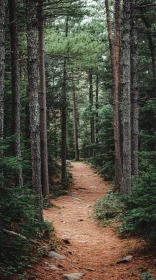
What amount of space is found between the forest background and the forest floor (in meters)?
0.48

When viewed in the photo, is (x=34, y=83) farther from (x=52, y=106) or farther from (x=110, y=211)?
(x=52, y=106)

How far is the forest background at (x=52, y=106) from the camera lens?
16.4 feet

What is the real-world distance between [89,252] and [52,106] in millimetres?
12157

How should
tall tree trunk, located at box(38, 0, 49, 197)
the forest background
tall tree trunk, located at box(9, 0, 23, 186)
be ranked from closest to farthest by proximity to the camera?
the forest background → tall tree trunk, located at box(9, 0, 23, 186) → tall tree trunk, located at box(38, 0, 49, 197)

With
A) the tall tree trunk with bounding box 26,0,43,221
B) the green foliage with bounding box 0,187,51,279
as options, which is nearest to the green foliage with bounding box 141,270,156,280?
the green foliage with bounding box 0,187,51,279

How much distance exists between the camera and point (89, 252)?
23.2 ft

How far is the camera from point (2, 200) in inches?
169

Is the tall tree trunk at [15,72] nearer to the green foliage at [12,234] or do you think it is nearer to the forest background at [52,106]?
the forest background at [52,106]

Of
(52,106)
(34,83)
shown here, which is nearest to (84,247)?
(34,83)

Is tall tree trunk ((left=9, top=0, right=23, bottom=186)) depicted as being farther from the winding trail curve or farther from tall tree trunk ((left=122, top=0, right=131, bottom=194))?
tall tree trunk ((left=122, top=0, right=131, bottom=194))

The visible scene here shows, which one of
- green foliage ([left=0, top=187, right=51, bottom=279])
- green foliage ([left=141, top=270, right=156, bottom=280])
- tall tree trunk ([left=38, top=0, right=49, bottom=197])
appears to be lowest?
green foliage ([left=141, top=270, right=156, bottom=280])

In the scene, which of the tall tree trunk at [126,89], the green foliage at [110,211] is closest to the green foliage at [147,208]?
the green foliage at [110,211]

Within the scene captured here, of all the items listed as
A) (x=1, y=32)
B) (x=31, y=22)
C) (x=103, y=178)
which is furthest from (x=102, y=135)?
(x=31, y=22)

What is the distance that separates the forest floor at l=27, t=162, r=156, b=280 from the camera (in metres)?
5.21
